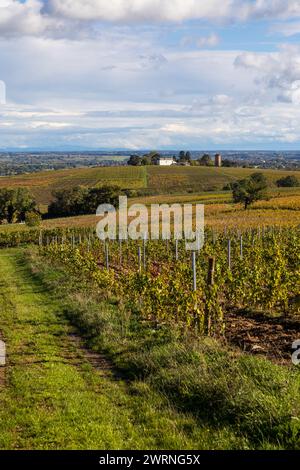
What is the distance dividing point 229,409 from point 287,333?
4366 mm

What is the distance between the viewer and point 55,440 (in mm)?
6227

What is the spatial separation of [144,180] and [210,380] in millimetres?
102583

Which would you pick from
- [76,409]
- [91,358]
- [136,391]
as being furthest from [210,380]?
[91,358]

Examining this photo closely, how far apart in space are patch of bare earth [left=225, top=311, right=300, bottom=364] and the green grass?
234cm

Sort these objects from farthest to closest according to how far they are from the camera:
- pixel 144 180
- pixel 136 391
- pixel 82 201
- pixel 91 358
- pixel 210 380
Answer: pixel 144 180 < pixel 82 201 < pixel 91 358 < pixel 136 391 < pixel 210 380

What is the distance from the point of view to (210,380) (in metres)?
7.49

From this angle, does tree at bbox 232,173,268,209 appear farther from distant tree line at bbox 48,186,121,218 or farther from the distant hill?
the distant hill

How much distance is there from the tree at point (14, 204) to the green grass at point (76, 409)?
210 ft

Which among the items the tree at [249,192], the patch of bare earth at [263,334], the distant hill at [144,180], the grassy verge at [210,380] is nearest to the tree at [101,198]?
the distant hill at [144,180]

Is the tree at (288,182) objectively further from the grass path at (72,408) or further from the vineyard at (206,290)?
the grass path at (72,408)

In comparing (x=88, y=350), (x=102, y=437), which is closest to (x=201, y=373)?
(x=102, y=437)

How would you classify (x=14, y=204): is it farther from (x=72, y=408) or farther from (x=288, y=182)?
(x=72, y=408)

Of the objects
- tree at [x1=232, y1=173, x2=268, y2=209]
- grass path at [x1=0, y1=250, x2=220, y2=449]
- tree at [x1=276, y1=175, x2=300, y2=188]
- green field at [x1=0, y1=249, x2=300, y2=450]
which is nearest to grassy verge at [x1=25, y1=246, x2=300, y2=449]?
green field at [x1=0, y1=249, x2=300, y2=450]
